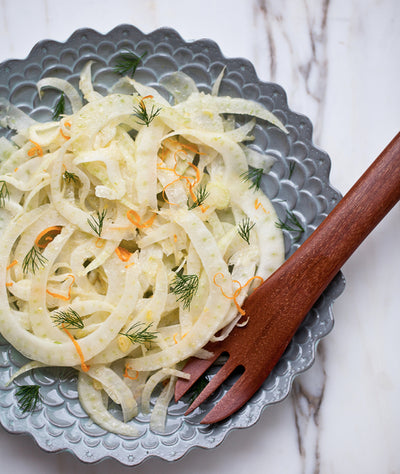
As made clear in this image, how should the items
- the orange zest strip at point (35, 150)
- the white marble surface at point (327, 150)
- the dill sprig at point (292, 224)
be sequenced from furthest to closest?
the white marble surface at point (327, 150), the dill sprig at point (292, 224), the orange zest strip at point (35, 150)

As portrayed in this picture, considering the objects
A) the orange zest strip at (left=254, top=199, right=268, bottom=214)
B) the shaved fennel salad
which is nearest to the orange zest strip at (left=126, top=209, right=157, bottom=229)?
the shaved fennel salad

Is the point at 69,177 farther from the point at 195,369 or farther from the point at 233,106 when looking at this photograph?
the point at 195,369

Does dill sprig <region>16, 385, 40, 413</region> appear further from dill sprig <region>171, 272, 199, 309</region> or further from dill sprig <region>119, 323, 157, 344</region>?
dill sprig <region>171, 272, 199, 309</region>

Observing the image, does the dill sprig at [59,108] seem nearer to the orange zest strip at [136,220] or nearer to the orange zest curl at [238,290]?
the orange zest strip at [136,220]

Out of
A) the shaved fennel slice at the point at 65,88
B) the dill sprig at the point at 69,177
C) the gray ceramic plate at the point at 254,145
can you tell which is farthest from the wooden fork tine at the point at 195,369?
the shaved fennel slice at the point at 65,88

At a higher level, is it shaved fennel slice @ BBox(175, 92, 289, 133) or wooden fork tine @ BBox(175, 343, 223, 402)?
shaved fennel slice @ BBox(175, 92, 289, 133)

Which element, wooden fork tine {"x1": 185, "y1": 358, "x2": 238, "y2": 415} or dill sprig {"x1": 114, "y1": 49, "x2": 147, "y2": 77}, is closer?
wooden fork tine {"x1": 185, "y1": 358, "x2": 238, "y2": 415}
